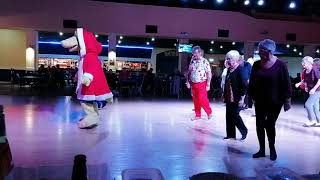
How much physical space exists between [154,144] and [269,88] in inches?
72.3

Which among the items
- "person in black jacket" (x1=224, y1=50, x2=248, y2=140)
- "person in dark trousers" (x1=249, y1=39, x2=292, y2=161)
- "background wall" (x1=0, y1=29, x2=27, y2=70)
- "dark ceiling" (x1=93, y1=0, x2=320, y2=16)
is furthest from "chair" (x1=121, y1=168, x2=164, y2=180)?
"background wall" (x1=0, y1=29, x2=27, y2=70)

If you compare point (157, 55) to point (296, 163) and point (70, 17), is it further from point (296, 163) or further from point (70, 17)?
point (296, 163)

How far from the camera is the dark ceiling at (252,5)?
66.9 feet

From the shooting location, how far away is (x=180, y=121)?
27.6 ft

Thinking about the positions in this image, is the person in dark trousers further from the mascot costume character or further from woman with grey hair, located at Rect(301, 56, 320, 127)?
woman with grey hair, located at Rect(301, 56, 320, 127)

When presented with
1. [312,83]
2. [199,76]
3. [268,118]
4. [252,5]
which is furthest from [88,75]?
[252,5]

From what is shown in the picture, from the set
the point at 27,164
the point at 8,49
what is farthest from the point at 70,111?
the point at 8,49

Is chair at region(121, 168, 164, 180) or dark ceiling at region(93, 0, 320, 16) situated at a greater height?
dark ceiling at region(93, 0, 320, 16)

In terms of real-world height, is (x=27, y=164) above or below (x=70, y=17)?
below

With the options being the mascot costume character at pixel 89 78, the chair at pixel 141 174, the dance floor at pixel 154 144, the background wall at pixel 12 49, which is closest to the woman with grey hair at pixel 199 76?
the dance floor at pixel 154 144

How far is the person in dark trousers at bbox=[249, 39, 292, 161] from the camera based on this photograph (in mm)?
4789

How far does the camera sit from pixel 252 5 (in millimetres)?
21234

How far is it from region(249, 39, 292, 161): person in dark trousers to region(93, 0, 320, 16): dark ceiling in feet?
50.8

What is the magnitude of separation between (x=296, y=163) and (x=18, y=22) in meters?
16.0
